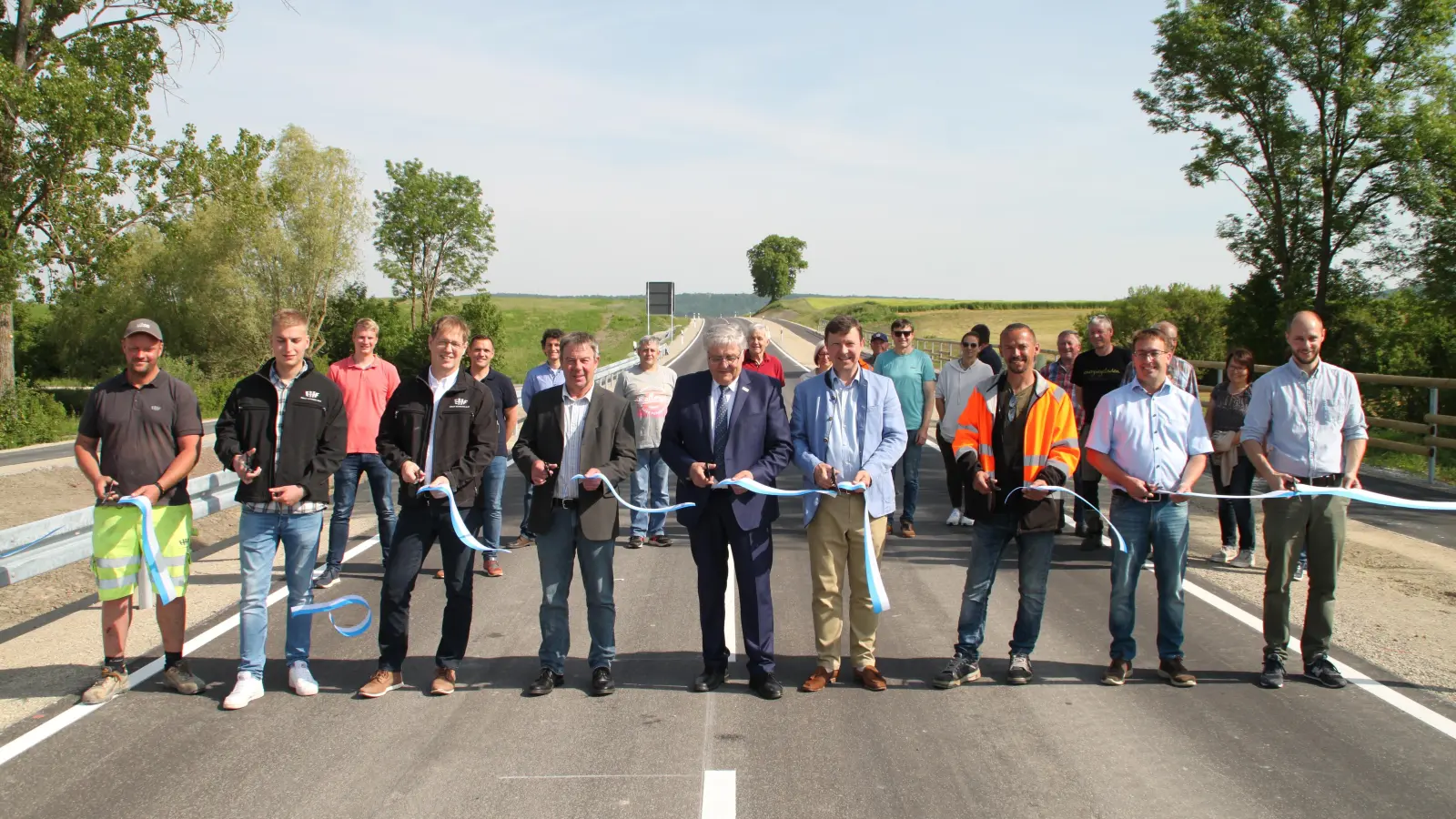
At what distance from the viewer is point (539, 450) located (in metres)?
6.05

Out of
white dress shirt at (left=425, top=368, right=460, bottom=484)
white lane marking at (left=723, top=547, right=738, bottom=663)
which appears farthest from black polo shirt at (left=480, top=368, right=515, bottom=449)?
white dress shirt at (left=425, top=368, right=460, bottom=484)

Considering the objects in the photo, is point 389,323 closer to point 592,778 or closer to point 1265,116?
point 1265,116

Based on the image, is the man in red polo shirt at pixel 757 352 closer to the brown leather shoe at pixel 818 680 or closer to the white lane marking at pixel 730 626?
the white lane marking at pixel 730 626

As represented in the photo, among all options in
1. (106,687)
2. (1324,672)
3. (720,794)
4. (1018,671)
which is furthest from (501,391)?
(1324,672)

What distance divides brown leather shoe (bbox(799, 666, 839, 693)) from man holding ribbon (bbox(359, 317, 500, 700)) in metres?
1.93

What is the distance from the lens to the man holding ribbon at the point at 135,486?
18.6ft

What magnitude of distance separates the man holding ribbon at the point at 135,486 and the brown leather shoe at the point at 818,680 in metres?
3.33

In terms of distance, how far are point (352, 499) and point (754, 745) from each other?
4.70 m

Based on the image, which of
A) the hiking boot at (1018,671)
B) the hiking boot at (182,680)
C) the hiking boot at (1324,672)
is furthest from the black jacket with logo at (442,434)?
the hiking boot at (1324,672)

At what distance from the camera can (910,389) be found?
1033 cm

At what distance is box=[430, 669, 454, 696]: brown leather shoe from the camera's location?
18.9 feet

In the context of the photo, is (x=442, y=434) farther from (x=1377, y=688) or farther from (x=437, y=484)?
(x=1377, y=688)

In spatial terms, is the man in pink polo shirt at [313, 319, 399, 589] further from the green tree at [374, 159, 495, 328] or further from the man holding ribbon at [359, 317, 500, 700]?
the green tree at [374, 159, 495, 328]

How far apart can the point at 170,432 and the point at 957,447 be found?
4439 millimetres
